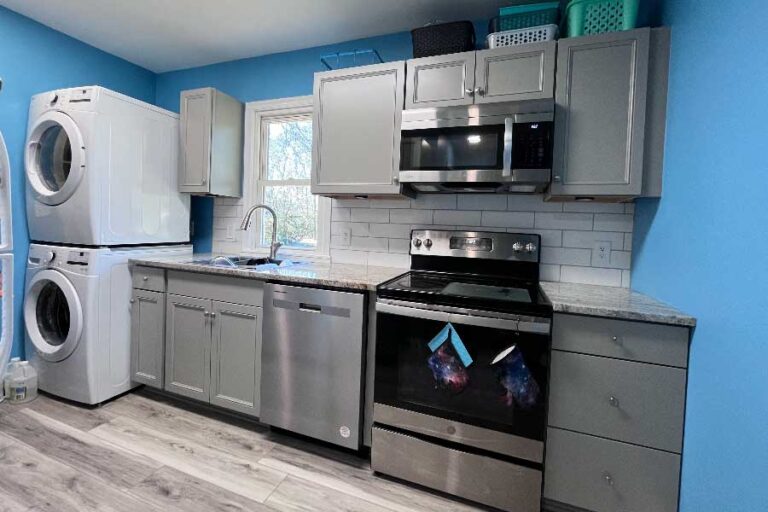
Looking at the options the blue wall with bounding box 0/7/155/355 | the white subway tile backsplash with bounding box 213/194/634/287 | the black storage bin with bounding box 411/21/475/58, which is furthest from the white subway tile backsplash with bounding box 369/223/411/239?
the blue wall with bounding box 0/7/155/355

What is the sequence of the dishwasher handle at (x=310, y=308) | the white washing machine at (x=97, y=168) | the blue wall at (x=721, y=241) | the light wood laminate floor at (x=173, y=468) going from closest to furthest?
the blue wall at (x=721, y=241) < the light wood laminate floor at (x=173, y=468) < the dishwasher handle at (x=310, y=308) < the white washing machine at (x=97, y=168)

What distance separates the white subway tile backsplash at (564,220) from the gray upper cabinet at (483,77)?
670mm

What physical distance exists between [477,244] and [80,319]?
2.49 m

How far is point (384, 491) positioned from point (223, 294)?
1.38 metres

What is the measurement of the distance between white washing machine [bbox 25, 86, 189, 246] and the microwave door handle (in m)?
2.39

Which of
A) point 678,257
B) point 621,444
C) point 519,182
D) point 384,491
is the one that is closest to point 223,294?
point 384,491

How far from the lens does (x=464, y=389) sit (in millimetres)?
1537

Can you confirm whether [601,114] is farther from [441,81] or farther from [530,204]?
[441,81]

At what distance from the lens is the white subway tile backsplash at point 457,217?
2.22 metres

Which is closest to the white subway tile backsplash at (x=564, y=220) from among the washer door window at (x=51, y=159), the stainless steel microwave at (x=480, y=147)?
the stainless steel microwave at (x=480, y=147)

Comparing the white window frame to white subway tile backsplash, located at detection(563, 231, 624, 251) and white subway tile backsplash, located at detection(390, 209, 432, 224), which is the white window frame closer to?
white subway tile backsplash, located at detection(390, 209, 432, 224)

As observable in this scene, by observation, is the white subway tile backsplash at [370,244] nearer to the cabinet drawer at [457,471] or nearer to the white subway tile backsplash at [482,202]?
the white subway tile backsplash at [482,202]

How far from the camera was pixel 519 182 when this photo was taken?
5.68 ft

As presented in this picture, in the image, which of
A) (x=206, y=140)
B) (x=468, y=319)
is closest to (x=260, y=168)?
(x=206, y=140)
